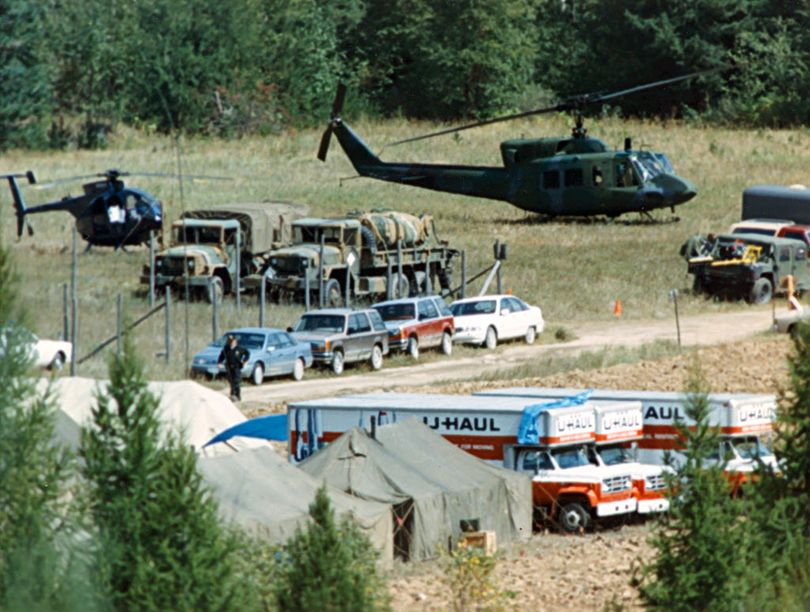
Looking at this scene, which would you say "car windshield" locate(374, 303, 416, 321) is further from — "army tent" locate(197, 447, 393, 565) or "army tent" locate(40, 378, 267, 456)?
"army tent" locate(197, 447, 393, 565)

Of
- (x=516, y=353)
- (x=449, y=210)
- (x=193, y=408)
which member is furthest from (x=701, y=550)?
(x=449, y=210)

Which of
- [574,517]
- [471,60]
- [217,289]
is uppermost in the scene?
[471,60]

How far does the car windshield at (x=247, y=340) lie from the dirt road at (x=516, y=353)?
2.87 feet

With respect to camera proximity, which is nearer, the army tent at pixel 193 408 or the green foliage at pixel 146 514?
the green foliage at pixel 146 514

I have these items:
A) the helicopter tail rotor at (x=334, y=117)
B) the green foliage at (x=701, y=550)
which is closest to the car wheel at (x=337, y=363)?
the helicopter tail rotor at (x=334, y=117)

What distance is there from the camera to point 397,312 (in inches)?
1672

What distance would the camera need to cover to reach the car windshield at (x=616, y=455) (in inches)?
1090

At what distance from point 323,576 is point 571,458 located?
9699 millimetres

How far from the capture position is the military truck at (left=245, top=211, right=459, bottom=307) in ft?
148

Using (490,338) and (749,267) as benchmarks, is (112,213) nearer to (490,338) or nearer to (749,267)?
(490,338)

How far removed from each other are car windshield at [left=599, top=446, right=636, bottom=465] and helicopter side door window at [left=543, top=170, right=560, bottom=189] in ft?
98.0

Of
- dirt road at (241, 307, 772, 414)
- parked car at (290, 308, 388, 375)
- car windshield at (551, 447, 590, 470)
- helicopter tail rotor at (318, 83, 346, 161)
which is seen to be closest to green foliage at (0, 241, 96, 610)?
car windshield at (551, 447, 590, 470)

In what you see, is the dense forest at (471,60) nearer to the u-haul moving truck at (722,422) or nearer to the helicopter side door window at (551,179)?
the helicopter side door window at (551,179)

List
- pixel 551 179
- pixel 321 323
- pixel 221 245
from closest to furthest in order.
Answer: pixel 321 323 < pixel 221 245 < pixel 551 179
